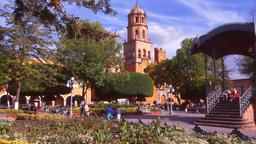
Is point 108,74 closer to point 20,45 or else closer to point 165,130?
point 20,45

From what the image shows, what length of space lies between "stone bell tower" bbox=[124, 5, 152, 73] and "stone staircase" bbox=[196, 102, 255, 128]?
63.9 m

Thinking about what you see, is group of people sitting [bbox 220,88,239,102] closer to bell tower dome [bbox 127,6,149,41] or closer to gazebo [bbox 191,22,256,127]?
gazebo [bbox 191,22,256,127]

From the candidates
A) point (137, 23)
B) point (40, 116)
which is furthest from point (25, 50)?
point (137, 23)

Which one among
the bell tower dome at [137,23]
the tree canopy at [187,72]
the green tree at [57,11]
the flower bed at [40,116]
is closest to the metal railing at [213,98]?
the flower bed at [40,116]

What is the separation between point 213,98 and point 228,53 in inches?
206

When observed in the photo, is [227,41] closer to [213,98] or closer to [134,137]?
[213,98]

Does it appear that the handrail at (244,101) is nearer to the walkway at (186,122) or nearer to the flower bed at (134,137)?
the walkway at (186,122)

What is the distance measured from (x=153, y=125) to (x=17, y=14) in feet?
18.6

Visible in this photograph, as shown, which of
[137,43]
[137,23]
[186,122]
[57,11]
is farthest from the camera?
[137,43]

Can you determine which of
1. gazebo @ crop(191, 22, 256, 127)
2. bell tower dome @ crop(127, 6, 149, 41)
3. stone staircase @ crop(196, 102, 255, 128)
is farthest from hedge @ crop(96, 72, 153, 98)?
bell tower dome @ crop(127, 6, 149, 41)

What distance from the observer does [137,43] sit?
9162 cm

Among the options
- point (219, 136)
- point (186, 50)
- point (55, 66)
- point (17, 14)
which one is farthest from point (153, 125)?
point (186, 50)

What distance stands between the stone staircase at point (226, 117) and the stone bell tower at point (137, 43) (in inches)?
2516

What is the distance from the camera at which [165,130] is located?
1295cm
